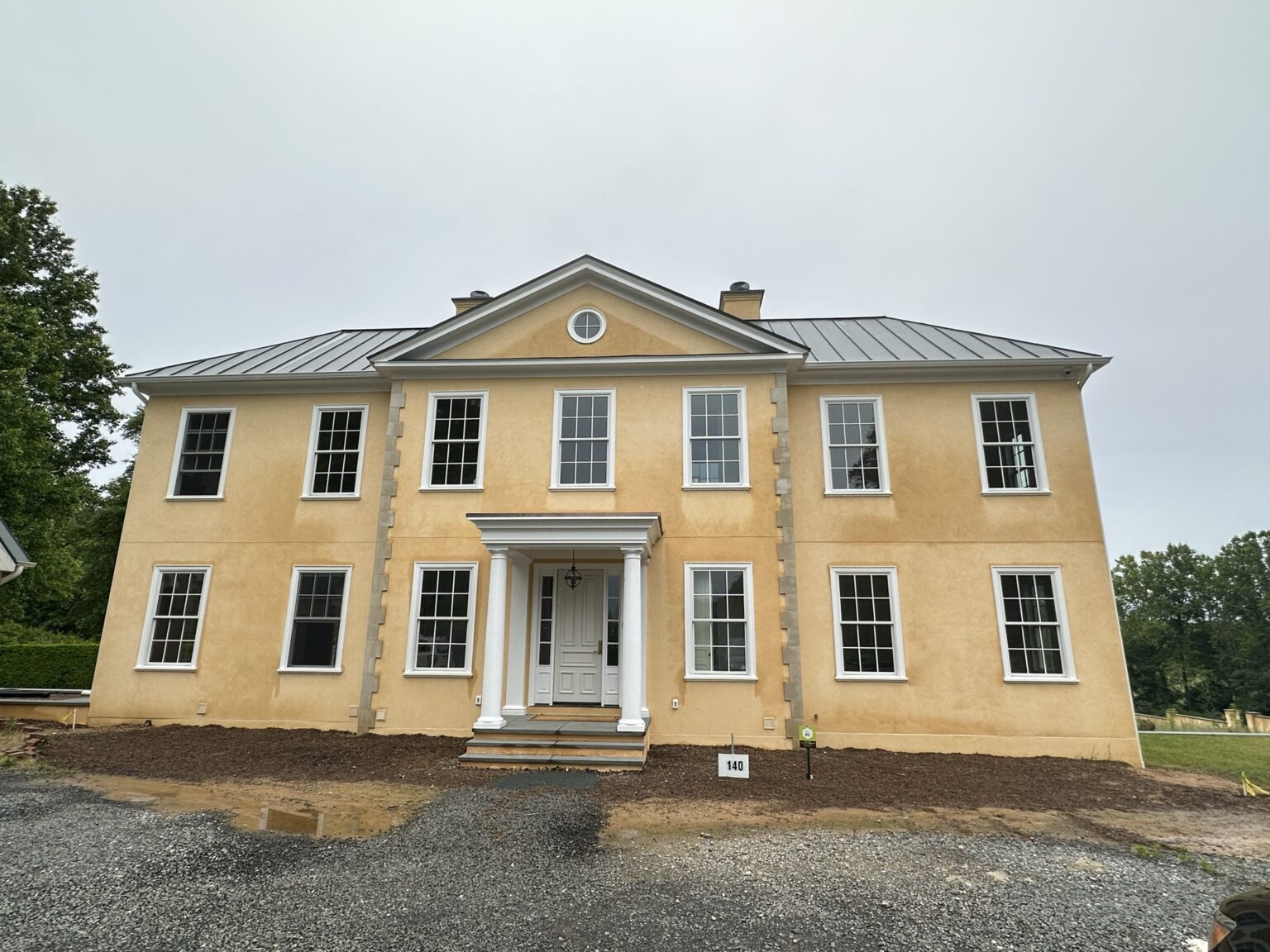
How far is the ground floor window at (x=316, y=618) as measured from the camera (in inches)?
471

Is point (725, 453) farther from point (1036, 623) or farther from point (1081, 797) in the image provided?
point (1081, 797)

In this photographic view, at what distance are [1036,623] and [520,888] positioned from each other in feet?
33.1

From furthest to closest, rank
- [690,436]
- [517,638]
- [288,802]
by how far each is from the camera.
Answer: [690,436] → [517,638] → [288,802]

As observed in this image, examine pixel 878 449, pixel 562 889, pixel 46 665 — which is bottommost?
pixel 562 889

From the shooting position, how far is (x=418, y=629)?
1173cm

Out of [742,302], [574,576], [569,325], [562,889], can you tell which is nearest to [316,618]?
[574,576]

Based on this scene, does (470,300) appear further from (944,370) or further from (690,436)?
(944,370)

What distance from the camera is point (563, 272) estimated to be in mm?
12797

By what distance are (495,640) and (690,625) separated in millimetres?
3382

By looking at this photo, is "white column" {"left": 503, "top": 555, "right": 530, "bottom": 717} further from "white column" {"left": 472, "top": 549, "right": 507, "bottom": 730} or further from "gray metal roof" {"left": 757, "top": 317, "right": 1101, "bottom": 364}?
"gray metal roof" {"left": 757, "top": 317, "right": 1101, "bottom": 364}

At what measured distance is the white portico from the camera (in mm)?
10516

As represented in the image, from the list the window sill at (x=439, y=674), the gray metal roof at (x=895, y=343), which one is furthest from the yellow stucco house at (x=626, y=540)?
the gray metal roof at (x=895, y=343)

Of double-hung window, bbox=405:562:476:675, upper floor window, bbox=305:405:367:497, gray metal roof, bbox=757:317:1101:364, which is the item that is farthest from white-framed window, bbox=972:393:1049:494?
upper floor window, bbox=305:405:367:497

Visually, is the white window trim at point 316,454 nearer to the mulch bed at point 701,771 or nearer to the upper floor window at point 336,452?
the upper floor window at point 336,452
